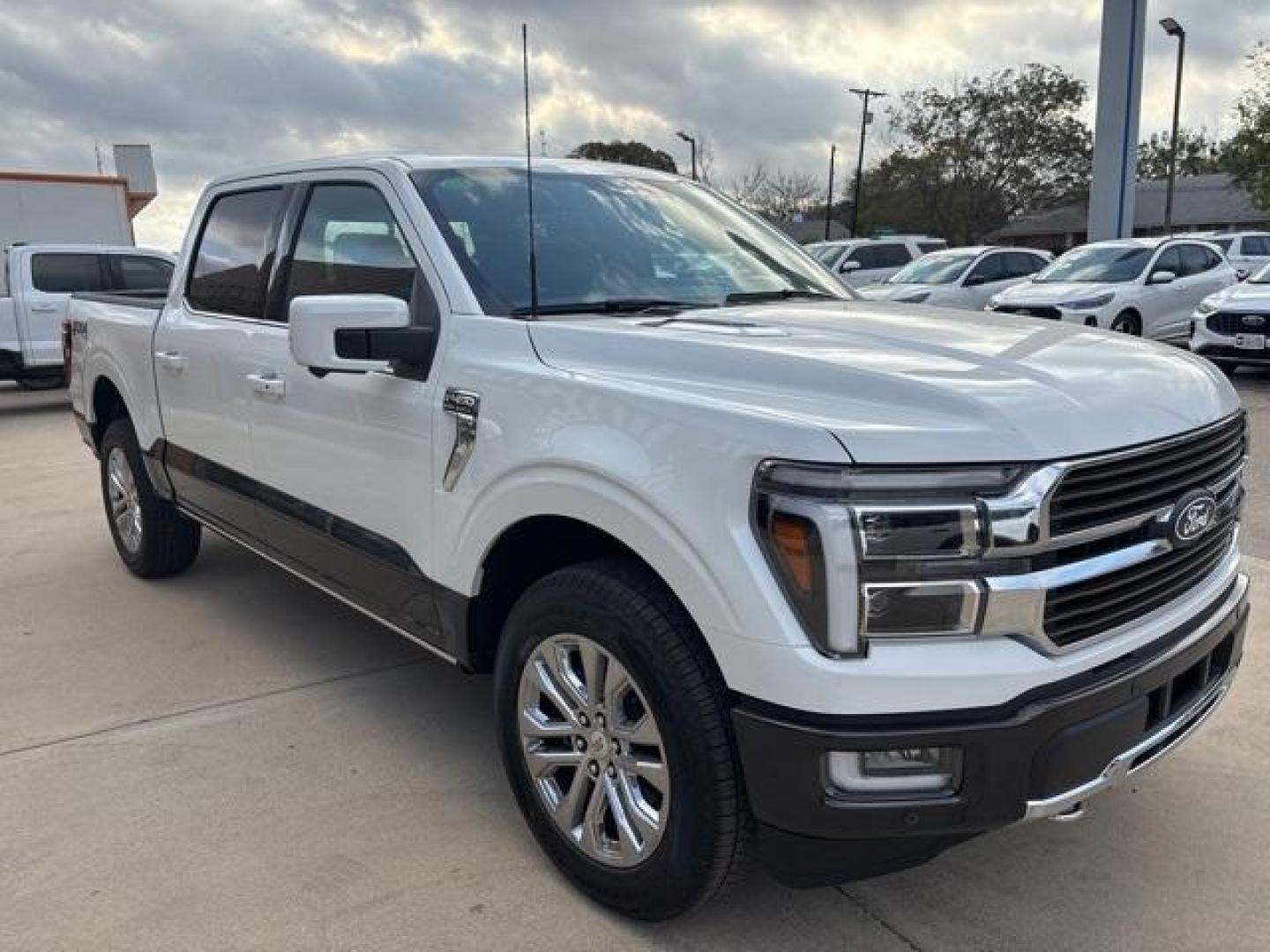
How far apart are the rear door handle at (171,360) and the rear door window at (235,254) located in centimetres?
22

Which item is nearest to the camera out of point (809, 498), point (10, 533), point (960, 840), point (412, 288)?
point (809, 498)

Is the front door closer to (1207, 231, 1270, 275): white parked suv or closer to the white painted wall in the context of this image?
the white painted wall

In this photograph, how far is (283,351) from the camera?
3645 millimetres

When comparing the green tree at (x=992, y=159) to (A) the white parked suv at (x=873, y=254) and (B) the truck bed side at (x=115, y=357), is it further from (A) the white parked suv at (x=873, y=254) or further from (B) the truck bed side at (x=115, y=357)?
A: (B) the truck bed side at (x=115, y=357)

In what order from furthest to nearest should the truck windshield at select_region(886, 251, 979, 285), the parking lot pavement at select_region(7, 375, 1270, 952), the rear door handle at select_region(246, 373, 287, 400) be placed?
the truck windshield at select_region(886, 251, 979, 285) < the rear door handle at select_region(246, 373, 287, 400) < the parking lot pavement at select_region(7, 375, 1270, 952)

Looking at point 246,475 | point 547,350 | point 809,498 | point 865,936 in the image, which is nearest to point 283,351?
point 246,475

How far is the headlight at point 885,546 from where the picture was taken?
1980 millimetres

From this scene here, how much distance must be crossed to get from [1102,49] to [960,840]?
2429 cm

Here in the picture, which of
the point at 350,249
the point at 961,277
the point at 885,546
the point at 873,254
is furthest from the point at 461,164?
the point at 873,254

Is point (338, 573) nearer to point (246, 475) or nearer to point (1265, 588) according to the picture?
point (246, 475)

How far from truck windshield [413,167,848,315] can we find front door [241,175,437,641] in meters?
0.19

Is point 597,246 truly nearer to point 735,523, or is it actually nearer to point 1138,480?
point 735,523

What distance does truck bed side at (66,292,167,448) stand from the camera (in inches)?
192

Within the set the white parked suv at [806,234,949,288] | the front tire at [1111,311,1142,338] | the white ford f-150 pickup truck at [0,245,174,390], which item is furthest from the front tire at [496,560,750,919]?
the white parked suv at [806,234,949,288]
